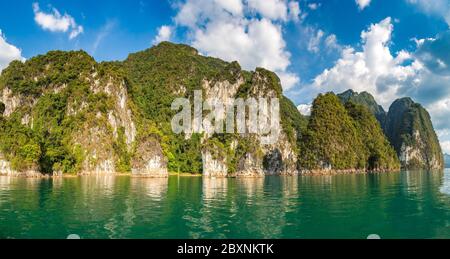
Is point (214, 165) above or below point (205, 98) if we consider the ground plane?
below

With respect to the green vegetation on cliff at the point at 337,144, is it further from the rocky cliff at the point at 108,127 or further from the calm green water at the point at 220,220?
the calm green water at the point at 220,220

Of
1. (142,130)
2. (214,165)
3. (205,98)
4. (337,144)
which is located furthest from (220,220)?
(205,98)

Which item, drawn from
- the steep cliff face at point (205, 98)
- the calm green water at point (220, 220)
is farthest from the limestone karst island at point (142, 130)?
the calm green water at point (220, 220)

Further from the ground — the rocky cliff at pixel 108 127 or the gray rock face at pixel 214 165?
the rocky cliff at pixel 108 127

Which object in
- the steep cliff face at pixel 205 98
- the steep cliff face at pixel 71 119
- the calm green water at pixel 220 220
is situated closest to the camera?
the calm green water at pixel 220 220

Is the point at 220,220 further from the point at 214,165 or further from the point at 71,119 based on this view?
the point at 71,119

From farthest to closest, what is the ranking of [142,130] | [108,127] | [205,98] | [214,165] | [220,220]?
[205,98]
[142,130]
[108,127]
[214,165]
[220,220]

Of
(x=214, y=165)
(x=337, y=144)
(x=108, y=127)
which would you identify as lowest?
(x=214, y=165)

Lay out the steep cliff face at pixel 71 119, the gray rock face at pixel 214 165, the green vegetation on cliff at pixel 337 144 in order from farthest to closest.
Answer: the green vegetation on cliff at pixel 337 144
the gray rock face at pixel 214 165
the steep cliff face at pixel 71 119

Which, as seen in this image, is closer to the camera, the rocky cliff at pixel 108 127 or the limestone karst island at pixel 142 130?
the rocky cliff at pixel 108 127

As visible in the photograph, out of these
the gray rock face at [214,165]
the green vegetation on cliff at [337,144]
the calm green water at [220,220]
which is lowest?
the calm green water at [220,220]

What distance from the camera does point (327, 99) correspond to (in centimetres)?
14662
